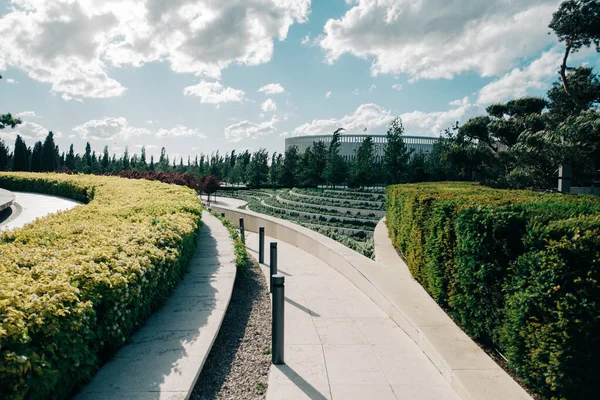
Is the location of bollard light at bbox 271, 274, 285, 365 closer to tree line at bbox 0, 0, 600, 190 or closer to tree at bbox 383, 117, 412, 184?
tree line at bbox 0, 0, 600, 190

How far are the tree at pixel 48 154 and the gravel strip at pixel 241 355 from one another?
53.6 meters

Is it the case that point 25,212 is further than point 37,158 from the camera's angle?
No

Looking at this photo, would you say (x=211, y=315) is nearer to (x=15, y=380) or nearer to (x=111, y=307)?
(x=111, y=307)

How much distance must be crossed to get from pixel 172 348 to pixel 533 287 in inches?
152

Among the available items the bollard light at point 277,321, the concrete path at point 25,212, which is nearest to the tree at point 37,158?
the concrete path at point 25,212

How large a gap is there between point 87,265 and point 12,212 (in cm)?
1535

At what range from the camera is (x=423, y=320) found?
5.17 m

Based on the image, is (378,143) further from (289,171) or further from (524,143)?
(524,143)

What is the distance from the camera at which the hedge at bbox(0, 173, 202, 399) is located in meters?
2.59

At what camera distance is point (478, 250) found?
438cm

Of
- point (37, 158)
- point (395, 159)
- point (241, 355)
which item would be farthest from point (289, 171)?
point (241, 355)

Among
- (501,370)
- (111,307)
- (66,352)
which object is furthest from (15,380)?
(501,370)

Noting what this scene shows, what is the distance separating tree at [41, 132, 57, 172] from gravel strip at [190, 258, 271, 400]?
53561mm

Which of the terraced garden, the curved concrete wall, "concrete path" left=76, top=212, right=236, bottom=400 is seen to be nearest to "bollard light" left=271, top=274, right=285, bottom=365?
"concrete path" left=76, top=212, right=236, bottom=400
